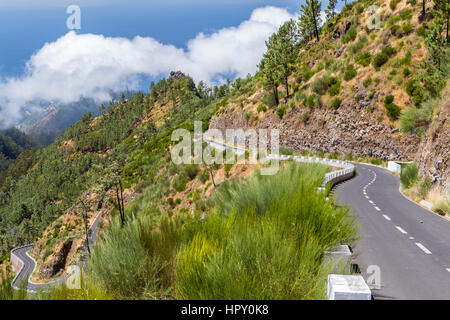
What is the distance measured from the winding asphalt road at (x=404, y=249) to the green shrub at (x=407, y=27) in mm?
33484

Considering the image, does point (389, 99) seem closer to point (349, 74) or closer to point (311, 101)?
point (349, 74)

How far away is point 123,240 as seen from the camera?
453cm

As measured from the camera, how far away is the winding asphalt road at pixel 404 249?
5137 mm

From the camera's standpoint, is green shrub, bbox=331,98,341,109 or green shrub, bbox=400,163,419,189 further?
green shrub, bbox=331,98,341,109

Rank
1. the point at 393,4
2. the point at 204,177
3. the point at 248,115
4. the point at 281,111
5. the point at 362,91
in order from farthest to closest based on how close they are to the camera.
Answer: the point at 248,115, the point at 281,111, the point at 393,4, the point at 362,91, the point at 204,177

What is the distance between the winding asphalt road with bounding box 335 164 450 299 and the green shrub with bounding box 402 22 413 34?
110 ft

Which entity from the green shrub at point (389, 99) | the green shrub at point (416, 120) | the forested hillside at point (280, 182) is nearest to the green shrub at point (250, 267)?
the forested hillside at point (280, 182)

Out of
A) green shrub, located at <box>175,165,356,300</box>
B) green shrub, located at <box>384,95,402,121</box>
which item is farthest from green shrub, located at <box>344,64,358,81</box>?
green shrub, located at <box>175,165,356,300</box>

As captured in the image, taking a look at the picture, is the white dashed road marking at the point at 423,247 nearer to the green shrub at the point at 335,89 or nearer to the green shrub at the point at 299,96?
the green shrub at the point at 335,89

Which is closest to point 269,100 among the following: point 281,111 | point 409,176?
point 281,111

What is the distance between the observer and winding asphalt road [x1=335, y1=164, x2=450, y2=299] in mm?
5137

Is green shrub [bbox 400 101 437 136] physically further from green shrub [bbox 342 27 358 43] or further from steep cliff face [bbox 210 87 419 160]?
green shrub [bbox 342 27 358 43]

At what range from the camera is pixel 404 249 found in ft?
24.5

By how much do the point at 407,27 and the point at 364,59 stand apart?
577 cm
